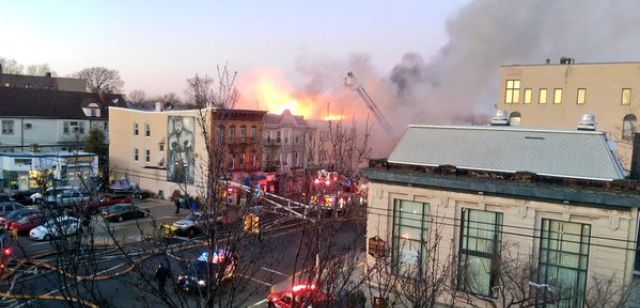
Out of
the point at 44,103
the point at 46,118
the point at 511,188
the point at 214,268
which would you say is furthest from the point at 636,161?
the point at 44,103

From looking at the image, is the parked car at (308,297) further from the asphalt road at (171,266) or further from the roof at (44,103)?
the roof at (44,103)

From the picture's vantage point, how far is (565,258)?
12.1 meters

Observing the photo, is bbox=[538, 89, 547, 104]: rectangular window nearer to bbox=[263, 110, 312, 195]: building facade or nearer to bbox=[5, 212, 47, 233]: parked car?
bbox=[263, 110, 312, 195]: building facade

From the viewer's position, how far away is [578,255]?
12.0 meters

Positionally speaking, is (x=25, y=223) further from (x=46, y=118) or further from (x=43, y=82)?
(x=43, y=82)

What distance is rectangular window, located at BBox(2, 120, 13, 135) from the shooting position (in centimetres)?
4153

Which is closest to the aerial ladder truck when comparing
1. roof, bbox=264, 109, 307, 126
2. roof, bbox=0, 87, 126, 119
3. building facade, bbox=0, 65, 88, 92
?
roof, bbox=264, 109, 307, 126

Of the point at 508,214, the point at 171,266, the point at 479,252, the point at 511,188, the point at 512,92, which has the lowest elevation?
the point at 171,266

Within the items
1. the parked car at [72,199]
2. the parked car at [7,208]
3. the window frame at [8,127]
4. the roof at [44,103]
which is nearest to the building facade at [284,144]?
the parked car at [7,208]

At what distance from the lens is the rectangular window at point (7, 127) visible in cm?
4153

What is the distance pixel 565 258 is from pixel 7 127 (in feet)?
143

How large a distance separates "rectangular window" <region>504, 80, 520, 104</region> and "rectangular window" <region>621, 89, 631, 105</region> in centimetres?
678

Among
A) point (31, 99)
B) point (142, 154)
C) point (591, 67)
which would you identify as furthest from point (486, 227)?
point (31, 99)

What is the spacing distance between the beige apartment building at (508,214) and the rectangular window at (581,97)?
25.5m
